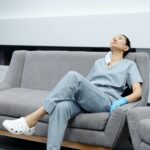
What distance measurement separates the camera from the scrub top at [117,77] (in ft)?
8.26

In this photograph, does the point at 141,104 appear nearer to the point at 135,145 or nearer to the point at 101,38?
the point at 135,145

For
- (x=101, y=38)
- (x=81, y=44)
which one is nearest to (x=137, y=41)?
(x=101, y=38)

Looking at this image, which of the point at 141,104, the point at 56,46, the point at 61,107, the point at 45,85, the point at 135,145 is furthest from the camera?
the point at 56,46

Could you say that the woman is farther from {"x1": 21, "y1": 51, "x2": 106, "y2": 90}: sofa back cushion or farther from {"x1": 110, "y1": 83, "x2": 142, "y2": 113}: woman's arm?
{"x1": 21, "y1": 51, "x2": 106, "y2": 90}: sofa back cushion

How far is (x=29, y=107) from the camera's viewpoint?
2467mm

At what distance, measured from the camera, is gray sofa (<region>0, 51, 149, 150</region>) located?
2186 mm

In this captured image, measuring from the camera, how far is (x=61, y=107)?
2197mm

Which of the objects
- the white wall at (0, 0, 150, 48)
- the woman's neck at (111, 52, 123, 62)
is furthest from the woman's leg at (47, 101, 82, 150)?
the white wall at (0, 0, 150, 48)

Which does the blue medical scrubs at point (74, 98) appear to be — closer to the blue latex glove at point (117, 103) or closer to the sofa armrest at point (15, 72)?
the blue latex glove at point (117, 103)

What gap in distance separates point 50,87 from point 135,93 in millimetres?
1017

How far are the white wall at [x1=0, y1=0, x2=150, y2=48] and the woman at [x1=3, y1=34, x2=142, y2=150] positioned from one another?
80cm

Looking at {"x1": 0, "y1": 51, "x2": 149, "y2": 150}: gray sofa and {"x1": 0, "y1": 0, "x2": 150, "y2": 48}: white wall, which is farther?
{"x1": 0, "y1": 0, "x2": 150, "y2": 48}: white wall

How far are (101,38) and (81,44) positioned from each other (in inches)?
10.4

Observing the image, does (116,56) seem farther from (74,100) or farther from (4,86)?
(4,86)
